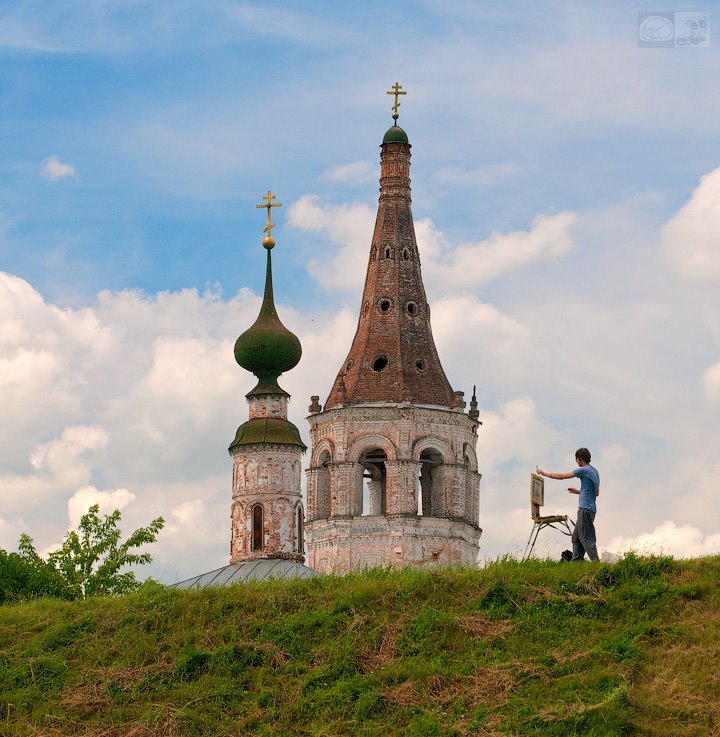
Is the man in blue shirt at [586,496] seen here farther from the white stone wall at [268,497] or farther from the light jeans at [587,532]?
the white stone wall at [268,497]

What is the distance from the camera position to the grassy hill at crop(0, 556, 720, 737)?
19.7 metres

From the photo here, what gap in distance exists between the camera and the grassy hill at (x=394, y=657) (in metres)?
19.7

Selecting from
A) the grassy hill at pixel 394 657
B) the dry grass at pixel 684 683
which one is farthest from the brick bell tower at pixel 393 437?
the dry grass at pixel 684 683

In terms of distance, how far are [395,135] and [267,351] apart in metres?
9.38

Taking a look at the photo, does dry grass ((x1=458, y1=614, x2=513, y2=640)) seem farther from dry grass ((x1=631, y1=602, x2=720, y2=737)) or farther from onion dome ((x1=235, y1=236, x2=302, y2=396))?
onion dome ((x1=235, y1=236, x2=302, y2=396))

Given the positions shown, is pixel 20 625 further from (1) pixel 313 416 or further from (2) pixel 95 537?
(1) pixel 313 416

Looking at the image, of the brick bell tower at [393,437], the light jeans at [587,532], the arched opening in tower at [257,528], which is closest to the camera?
the light jeans at [587,532]

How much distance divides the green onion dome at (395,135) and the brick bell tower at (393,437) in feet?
0.15

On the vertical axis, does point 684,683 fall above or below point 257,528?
below

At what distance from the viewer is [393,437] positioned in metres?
53.0

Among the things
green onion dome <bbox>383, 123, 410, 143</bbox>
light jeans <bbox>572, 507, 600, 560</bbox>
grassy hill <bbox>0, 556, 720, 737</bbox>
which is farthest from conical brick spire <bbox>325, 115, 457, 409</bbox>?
light jeans <bbox>572, 507, 600, 560</bbox>

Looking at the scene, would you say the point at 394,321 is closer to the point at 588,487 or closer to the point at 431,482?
the point at 431,482

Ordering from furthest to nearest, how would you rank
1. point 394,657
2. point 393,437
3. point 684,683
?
point 393,437 → point 394,657 → point 684,683

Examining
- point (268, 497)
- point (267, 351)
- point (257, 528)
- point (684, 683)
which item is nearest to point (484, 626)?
point (684, 683)
